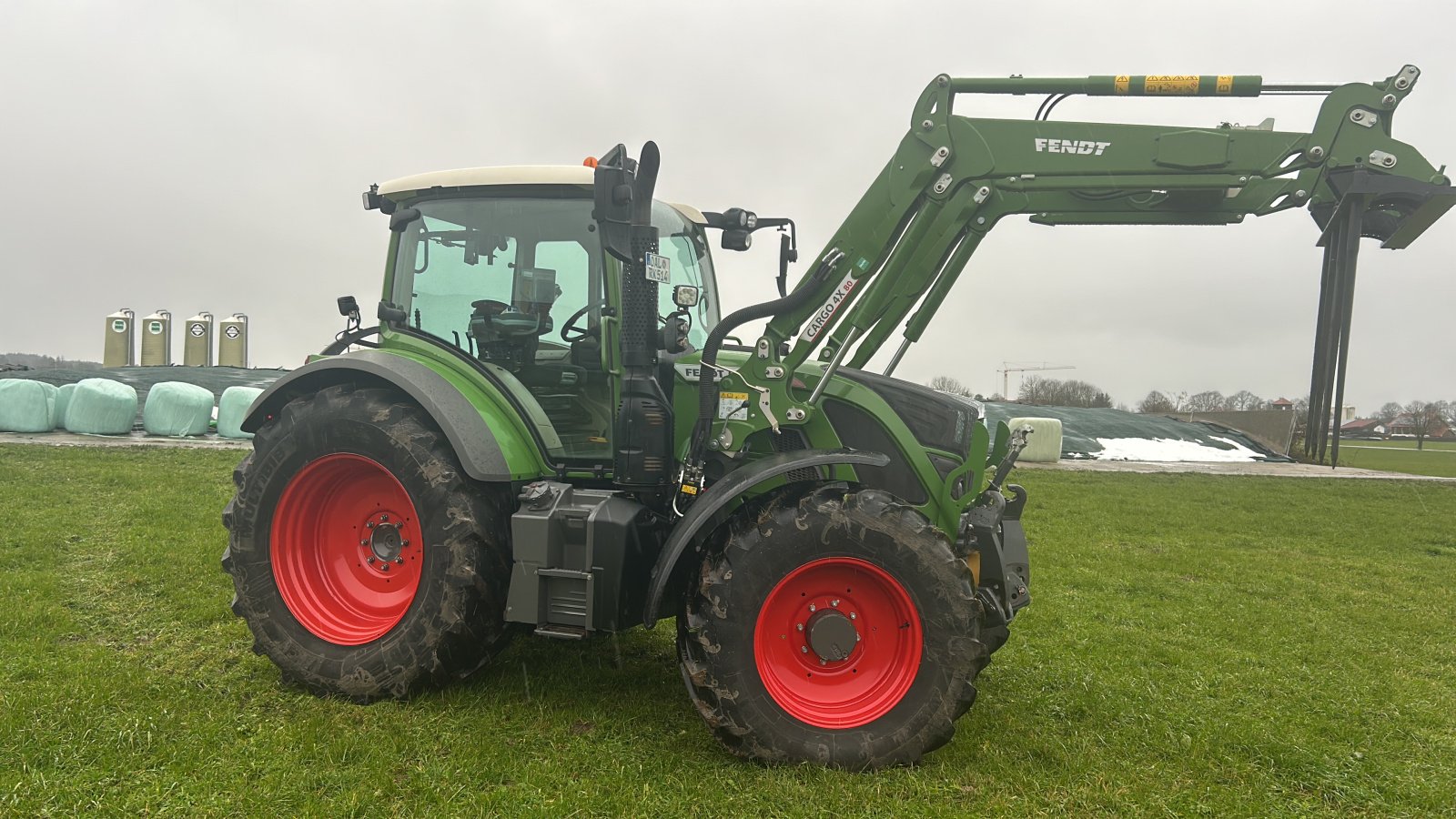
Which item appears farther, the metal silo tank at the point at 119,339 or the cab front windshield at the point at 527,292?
the metal silo tank at the point at 119,339

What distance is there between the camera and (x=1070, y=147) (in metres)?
3.88

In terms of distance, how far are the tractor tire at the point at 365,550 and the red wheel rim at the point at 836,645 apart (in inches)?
53.0

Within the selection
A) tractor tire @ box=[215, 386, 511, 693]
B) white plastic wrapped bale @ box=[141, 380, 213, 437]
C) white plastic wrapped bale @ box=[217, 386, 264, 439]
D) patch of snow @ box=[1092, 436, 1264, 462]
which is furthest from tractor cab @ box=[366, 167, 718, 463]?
patch of snow @ box=[1092, 436, 1264, 462]

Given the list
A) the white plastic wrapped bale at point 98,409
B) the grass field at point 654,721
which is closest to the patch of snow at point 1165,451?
the grass field at point 654,721

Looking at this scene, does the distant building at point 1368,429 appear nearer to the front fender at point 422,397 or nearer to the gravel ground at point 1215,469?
the gravel ground at point 1215,469

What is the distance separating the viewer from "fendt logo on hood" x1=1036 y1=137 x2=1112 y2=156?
12.7ft

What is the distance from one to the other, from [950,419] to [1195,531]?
8.38m

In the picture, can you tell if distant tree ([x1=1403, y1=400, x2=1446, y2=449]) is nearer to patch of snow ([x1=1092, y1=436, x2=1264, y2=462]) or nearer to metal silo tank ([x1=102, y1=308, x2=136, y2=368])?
patch of snow ([x1=1092, y1=436, x2=1264, y2=462])

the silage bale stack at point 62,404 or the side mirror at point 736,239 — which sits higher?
the side mirror at point 736,239

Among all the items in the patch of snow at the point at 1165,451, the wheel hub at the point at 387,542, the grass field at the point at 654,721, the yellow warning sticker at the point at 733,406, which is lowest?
the grass field at the point at 654,721

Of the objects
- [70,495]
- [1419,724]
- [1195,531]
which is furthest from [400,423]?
[1195,531]

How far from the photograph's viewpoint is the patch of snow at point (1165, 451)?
2267 cm

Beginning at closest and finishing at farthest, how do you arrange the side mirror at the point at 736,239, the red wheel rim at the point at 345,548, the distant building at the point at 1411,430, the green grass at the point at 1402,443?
1. the red wheel rim at the point at 345,548
2. the side mirror at the point at 736,239
3. the distant building at the point at 1411,430
4. the green grass at the point at 1402,443

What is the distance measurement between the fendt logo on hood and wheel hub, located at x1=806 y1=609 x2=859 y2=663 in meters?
2.36
